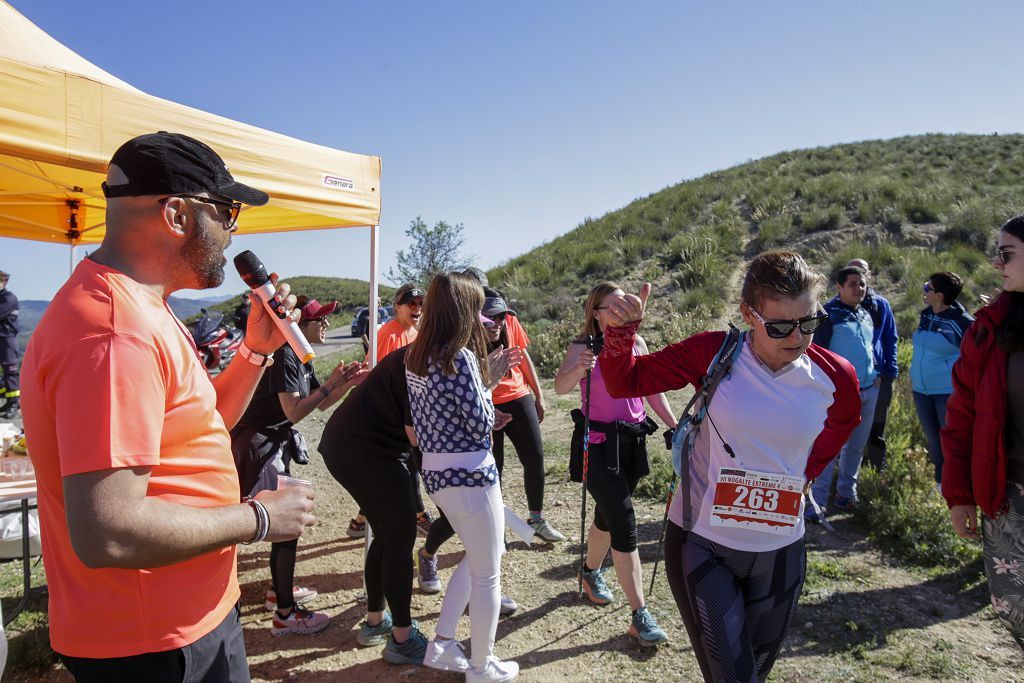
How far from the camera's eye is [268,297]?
95.0 inches

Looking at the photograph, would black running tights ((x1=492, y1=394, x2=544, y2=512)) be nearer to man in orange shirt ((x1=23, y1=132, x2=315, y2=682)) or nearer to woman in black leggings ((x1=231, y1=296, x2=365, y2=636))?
woman in black leggings ((x1=231, y1=296, x2=365, y2=636))

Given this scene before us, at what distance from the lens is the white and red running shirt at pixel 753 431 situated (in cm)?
229

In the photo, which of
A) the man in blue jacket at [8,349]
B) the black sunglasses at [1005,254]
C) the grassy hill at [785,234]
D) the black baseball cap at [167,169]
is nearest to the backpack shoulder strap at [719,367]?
the black sunglasses at [1005,254]

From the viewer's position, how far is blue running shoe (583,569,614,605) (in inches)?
168

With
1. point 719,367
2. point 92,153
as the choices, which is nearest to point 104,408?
point 719,367

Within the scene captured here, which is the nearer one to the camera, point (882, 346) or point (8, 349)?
point (882, 346)

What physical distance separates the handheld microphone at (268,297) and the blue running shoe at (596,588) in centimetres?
269

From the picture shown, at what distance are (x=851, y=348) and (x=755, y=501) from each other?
12.1ft

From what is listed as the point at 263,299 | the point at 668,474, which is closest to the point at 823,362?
the point at 263,299

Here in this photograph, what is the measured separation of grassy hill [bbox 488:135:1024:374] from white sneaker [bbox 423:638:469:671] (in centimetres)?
892

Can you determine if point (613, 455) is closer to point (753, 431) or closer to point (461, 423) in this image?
point (461, 423)

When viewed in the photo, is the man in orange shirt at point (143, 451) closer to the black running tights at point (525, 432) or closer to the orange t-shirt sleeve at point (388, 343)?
the black running tights at point (525, 432)

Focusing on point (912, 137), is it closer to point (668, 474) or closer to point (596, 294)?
point (668, 474)

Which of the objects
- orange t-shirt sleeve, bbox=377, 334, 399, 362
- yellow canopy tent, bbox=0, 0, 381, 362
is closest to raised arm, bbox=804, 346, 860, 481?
yellow canopy tent, bbox=0, 0, 381, 362
